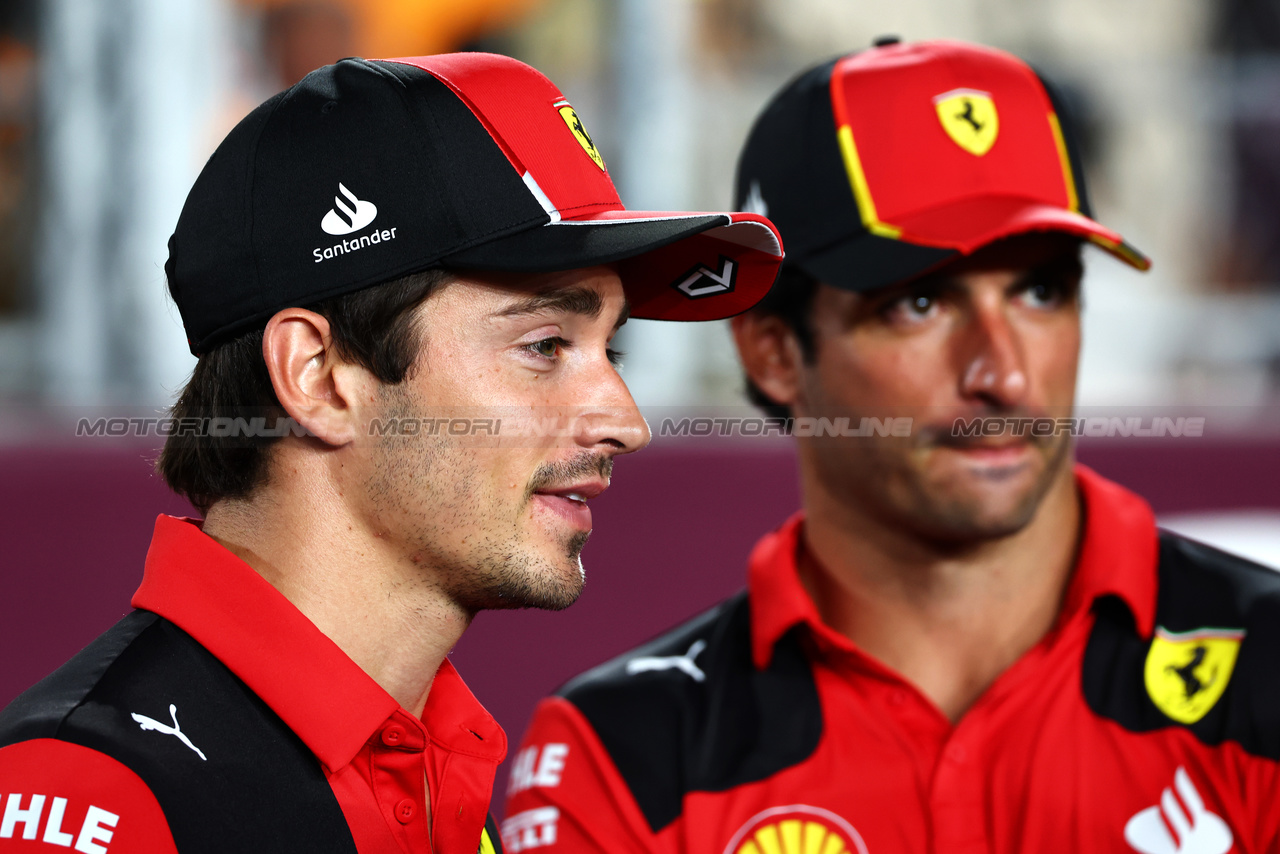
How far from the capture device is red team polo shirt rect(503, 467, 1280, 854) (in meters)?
1.84

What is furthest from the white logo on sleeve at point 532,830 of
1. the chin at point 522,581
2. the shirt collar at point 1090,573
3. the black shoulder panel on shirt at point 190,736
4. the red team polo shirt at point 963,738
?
the black shoulder panel on shirt at point 190,736

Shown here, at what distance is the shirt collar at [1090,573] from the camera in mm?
1996

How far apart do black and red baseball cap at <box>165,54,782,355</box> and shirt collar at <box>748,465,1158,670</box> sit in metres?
0.79

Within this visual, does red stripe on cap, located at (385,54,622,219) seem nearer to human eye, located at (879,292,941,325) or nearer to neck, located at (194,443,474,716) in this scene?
neck, located at (194,443,474,716)

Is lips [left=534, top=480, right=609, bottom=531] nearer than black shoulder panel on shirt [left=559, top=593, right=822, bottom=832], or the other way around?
lips [left=534, top=480, right=609, bottom=531]

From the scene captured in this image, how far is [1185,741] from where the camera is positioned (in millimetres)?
1869

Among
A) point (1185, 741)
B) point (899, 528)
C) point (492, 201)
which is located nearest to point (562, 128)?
point (492, 201)

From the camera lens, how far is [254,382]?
1.49m

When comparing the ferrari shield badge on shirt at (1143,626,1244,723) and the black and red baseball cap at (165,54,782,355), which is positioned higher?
the black and red baseball cap at (165,54,782,355)

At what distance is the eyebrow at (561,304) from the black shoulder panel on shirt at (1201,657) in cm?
95

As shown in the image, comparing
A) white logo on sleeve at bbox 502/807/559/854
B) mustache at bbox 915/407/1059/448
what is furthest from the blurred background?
white logo on sleeve at bbox 502/807/559/854

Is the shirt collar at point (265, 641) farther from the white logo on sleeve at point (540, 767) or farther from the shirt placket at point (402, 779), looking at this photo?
the white logo on sleeve at point (540, 767)

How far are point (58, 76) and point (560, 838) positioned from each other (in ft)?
8.04

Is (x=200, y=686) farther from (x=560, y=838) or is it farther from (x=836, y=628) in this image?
(x=836, y=628)
